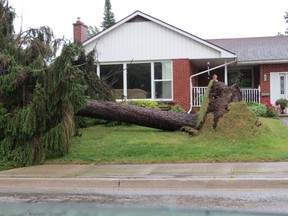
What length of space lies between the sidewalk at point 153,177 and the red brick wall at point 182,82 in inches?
457

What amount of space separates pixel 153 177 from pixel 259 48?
60.9 ft

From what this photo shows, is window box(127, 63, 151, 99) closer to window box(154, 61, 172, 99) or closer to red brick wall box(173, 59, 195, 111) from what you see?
window box(154, 61, 172, 99)

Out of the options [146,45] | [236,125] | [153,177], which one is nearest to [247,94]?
[146,45]

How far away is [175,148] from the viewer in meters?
12.0

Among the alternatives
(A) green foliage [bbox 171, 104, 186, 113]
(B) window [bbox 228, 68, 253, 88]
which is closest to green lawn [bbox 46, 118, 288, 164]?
(A) green foliage [bbox 171, 104, 186, 113]

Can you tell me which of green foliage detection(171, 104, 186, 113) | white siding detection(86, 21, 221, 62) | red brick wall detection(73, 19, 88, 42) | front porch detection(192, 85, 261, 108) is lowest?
green foliage detection(171, 104, 186, 113)

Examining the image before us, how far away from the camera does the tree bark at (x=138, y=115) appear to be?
14.6m

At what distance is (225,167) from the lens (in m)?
A: 10.0

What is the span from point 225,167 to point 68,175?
11.2 feet

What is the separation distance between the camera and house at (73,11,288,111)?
2219 cm

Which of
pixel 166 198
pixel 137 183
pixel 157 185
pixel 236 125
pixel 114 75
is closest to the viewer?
pixel 166 198

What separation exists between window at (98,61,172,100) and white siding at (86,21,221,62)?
1.48 feet

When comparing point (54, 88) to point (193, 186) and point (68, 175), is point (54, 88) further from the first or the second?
point (193, 186)

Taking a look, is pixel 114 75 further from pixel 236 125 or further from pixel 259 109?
pixel 236 125
